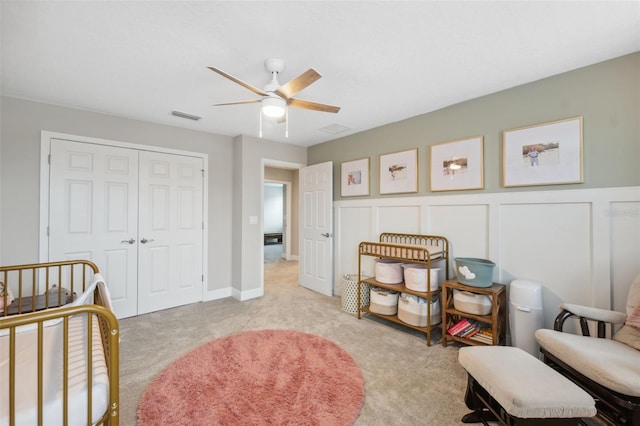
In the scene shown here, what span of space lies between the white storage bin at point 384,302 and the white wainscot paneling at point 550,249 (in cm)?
107

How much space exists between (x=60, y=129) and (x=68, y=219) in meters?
0.98

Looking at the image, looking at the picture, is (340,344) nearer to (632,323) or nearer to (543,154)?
(632,323)

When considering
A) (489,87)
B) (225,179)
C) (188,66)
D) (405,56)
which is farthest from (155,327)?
(489,87)

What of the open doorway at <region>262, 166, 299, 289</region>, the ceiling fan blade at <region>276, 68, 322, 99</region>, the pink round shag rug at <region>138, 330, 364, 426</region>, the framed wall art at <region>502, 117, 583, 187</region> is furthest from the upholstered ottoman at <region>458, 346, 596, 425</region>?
the open doorway at <region>262, 166, 299, 289</region>

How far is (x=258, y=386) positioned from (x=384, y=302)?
1.58 meters

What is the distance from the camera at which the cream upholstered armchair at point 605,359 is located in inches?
51.7

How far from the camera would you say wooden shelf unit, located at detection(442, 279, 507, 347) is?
2.22 m

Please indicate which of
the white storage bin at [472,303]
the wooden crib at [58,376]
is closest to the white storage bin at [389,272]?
the white storage bin at [472,303]

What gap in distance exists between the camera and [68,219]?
2.88m

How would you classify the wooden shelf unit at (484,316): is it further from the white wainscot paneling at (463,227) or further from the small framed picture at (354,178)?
the small framed picture at (354,178)

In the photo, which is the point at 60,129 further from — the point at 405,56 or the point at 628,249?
the point at 628,249

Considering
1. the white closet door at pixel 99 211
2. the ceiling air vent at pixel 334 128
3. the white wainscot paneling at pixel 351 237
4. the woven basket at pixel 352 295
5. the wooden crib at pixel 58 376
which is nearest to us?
the wooden crib at pixel 58 376

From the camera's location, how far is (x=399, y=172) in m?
3.32

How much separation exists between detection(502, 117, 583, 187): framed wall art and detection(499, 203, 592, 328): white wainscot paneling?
0.23 metres
